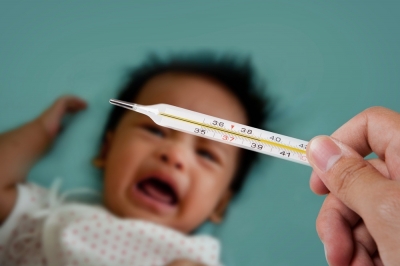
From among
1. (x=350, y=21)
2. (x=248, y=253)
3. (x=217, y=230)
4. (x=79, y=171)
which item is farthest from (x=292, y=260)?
(x=350, y=21)

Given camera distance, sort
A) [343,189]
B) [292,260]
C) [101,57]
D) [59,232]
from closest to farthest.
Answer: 1. [343,189]
2. [59,232]
3. [292,260]
4. [101,57]

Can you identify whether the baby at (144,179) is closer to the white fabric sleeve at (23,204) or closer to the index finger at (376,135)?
the white fabric sleeve at (23,204)

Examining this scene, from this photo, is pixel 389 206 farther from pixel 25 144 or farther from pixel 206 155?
pixel 25 144

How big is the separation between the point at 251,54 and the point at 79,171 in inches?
27.5

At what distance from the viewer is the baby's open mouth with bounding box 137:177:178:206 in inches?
49.8

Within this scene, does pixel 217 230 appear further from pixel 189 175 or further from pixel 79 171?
pixel 79 171

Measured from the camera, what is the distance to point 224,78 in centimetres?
135

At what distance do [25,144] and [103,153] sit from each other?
24 centimetres

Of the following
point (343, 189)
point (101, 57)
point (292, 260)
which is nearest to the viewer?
point (343, 189)

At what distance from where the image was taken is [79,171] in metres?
1.30

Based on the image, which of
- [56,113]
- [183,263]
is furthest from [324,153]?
[56,113]

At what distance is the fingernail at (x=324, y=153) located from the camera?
0.70m

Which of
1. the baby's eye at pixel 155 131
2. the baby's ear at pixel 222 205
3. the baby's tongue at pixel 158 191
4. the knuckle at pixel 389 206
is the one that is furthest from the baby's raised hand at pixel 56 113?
the knuckle at pixel 389 206

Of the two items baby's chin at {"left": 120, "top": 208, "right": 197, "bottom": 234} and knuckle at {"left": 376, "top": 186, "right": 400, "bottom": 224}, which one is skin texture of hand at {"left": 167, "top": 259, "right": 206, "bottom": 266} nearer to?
baby's chin at {"left": 120, "top": 208, "right": 197, "bottom": 234}
